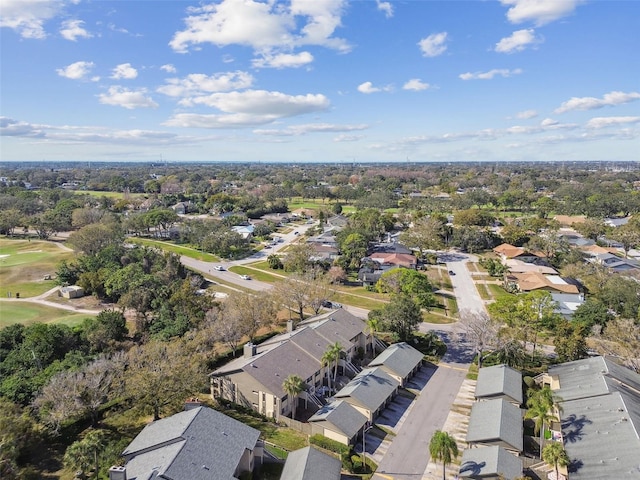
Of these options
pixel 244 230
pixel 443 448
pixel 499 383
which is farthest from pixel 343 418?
pixel 244 230

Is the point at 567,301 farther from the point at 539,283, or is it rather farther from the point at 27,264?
the point at 27,264

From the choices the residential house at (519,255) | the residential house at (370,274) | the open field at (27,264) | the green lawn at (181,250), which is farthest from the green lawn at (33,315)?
the residential house at (519,255)

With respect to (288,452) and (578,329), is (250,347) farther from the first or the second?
(578,329)

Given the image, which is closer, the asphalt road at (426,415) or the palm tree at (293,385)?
the asphalt road at (426,415)

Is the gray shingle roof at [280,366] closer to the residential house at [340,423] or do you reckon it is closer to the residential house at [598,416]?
the residential house at [340,423]

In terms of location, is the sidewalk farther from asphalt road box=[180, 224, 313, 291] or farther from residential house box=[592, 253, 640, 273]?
residential house box=[592, 253, 640, 273]

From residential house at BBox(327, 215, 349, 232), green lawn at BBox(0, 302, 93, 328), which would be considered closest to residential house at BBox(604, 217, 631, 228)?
residential house at BBox(327, 215, 349, 232)

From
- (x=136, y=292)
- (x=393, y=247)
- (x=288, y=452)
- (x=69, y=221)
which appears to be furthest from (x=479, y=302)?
(x=69, y=221)
